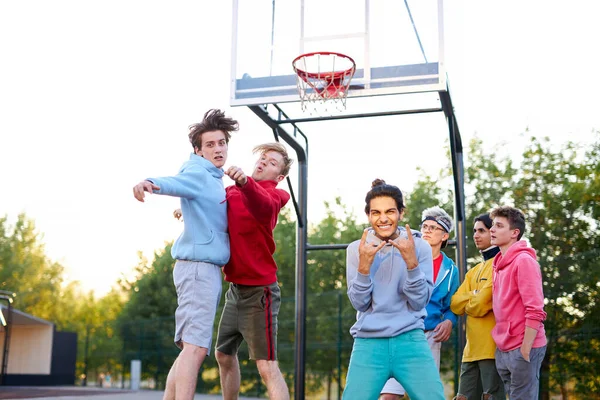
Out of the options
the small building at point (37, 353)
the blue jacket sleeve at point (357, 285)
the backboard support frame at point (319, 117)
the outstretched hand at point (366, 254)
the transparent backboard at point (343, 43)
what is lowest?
the small building at point (37, 353)

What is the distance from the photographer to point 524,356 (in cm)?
388

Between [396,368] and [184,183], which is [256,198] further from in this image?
[396,368]

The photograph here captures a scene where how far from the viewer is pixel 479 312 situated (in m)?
4.36

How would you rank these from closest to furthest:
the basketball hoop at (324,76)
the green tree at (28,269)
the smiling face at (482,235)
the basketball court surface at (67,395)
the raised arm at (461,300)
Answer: the raised arm at (461,300) → the smiling face at (482,235) → the basketball hoop at (324,76) → the basketball court surface at (67,395) → the green tree at (28,269)

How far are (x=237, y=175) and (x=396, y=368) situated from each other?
126 cm

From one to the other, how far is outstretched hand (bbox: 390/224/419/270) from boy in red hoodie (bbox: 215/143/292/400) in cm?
104

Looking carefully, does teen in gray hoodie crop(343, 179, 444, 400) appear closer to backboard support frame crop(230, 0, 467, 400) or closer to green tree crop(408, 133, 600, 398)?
backboard support frame crop(230, 0, 467, 400)

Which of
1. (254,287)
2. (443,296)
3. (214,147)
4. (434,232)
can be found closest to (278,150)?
(214,147)

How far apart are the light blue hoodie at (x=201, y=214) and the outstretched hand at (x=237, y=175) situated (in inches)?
14.4

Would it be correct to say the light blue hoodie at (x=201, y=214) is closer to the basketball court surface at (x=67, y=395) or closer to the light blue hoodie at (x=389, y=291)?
the light blue hoodie at (x=389, y=291)

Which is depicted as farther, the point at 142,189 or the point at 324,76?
the point at 324,76

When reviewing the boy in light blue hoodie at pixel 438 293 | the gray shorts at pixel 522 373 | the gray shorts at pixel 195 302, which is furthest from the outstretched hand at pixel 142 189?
the gray shorts at pixel 522 373

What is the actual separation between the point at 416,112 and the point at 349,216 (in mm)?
19528

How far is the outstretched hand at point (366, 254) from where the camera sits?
2.97 metres
